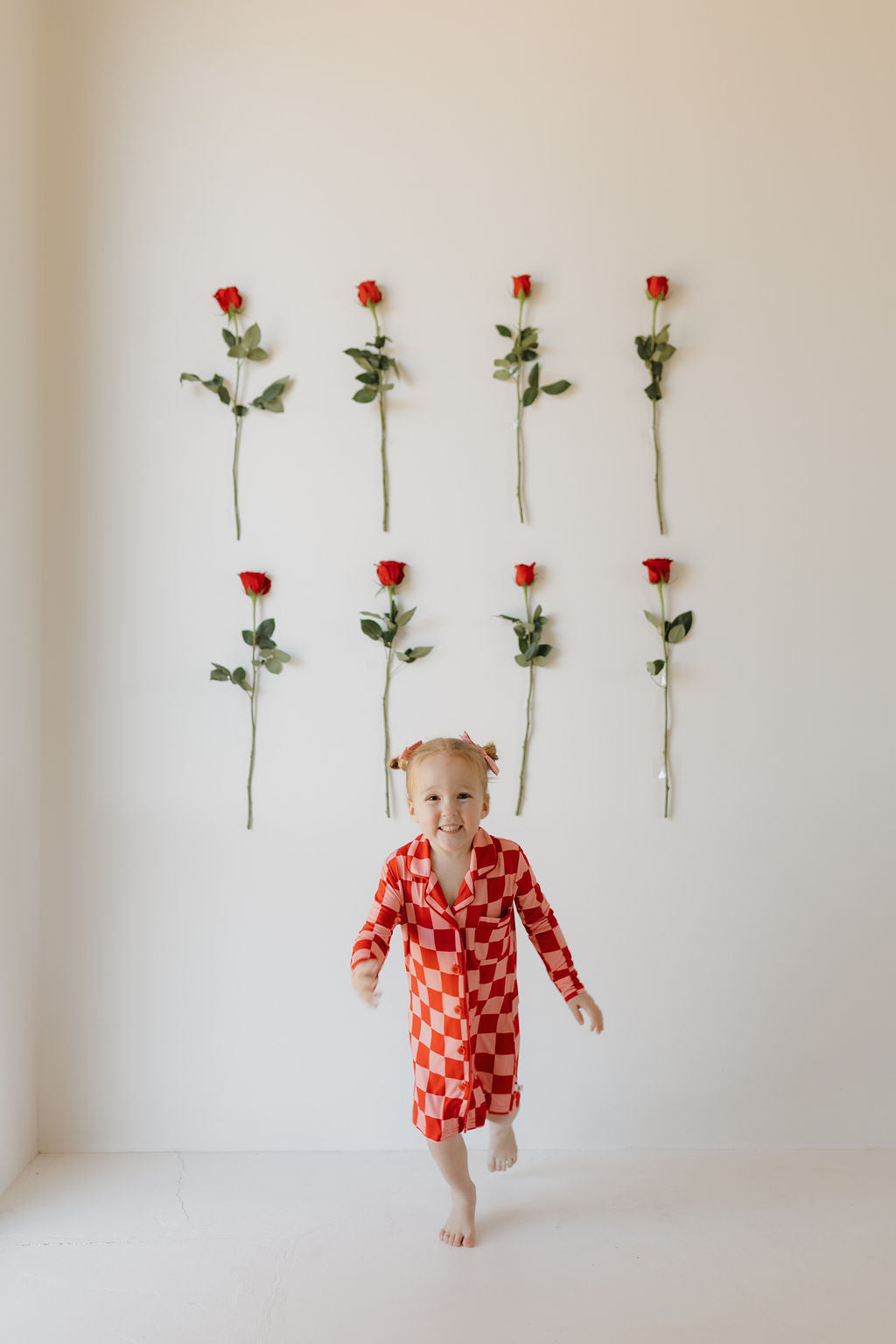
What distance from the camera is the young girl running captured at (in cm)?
178

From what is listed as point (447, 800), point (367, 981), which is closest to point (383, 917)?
point (367, 981)

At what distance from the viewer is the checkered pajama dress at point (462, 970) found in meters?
1.80

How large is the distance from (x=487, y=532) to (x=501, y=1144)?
1161 mm

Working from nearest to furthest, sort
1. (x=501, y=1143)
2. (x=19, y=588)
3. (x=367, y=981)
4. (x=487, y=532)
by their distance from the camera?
(x=367, y=981) < (x=501, y=1143) < (x=19, y=588) < (x=487, y=532)

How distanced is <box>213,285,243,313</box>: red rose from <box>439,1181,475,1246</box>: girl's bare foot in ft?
5.65

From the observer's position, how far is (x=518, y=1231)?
1819 mm

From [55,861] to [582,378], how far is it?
1.47m

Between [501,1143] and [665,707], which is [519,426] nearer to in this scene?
[665,707]

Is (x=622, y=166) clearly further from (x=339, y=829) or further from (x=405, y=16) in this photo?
(x=339, y=829)

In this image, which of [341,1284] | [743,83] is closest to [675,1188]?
[341,1284]

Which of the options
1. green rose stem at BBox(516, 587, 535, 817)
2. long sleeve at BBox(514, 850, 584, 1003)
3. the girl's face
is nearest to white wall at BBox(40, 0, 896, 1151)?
green rose stem at BBox(516, 587, 535, 817)

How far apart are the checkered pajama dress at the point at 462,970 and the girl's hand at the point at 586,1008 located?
1 centimetres

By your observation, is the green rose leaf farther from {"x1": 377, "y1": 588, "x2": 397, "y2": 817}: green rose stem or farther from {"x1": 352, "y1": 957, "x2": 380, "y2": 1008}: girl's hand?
{"x1": 352, "y1": 957, "x2": 380, "y2": 1008}: girl's hand

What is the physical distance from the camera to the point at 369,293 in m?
2.20
